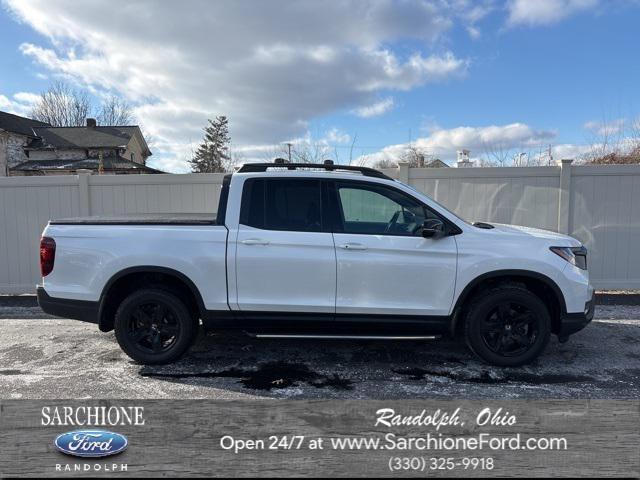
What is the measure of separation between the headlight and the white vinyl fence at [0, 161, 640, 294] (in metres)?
2.82

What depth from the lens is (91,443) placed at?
2.42m

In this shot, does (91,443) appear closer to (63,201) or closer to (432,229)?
(432,229)

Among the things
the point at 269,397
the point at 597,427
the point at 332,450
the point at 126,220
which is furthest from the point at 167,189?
the point at 597,427

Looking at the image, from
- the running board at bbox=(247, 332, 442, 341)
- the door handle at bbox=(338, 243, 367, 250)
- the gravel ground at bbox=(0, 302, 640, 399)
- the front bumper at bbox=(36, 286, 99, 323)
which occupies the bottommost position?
the gravel ground at bbox=(0, 302, 640, 399)

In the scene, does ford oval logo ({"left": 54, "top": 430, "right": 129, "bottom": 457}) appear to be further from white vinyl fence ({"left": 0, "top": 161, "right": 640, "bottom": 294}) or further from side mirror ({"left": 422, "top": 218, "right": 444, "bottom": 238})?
white vinyl fence ({"left": 0, "top": 161, "right": 640, "bottom": 294})

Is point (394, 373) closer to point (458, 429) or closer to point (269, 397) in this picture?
point (269, 397)

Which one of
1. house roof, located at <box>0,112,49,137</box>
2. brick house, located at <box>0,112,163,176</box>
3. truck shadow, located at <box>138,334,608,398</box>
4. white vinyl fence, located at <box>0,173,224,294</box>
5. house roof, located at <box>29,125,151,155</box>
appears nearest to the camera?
truck shadow, located at <box>138,334,608,398</box>

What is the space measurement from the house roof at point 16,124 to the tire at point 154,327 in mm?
33706

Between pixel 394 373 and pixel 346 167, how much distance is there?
218cm

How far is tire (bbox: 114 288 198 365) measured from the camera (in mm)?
4242

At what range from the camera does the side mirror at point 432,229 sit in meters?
4.09

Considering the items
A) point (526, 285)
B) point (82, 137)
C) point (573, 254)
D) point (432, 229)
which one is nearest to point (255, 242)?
point (432, 229)

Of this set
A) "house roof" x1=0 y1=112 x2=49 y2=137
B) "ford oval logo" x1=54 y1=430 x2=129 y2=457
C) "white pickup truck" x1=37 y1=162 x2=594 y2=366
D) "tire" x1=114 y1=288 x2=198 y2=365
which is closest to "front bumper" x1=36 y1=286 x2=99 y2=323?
"white pickup truck" x1=37 y1=162 x2=594 y2=366

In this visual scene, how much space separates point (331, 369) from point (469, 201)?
4161 millimetres
